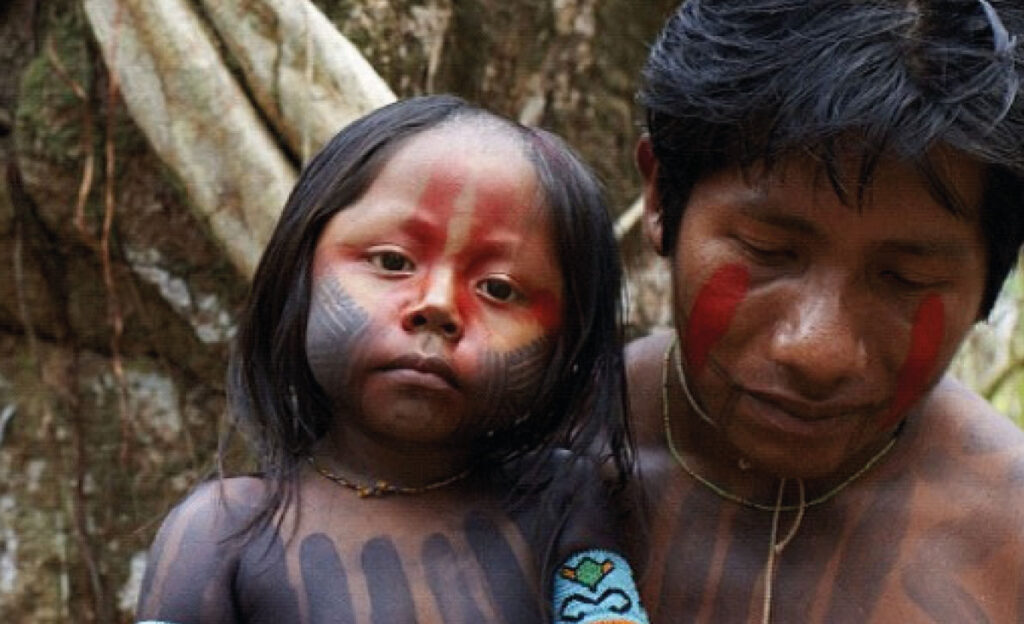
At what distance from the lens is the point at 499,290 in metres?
1.72

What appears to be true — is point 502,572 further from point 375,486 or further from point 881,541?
point 881,541

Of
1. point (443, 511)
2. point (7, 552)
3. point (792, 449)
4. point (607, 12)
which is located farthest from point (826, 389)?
point (7, 552)

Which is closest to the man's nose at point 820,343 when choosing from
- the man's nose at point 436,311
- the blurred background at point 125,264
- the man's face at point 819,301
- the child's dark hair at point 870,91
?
the man's face at point 819,301

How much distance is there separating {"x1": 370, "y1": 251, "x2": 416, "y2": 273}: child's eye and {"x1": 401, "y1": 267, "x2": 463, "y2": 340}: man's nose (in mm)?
33

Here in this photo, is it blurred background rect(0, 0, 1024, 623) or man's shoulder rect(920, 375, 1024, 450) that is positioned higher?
man's shoulder rect(920, 375, 1024, 450)

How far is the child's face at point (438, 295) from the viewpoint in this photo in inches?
65.8

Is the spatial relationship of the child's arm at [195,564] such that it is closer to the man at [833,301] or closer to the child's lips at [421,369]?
the child's lips at [421,369]

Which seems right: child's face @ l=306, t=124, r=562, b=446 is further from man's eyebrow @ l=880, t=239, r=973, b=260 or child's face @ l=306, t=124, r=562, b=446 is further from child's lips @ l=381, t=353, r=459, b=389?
man's eyebrow @ l=880, t=239, r=973, b=260

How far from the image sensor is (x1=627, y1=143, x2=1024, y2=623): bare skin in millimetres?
1684

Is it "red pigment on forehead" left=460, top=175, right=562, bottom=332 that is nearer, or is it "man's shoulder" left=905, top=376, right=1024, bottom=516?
"red pigment on forehead" left=460, top=175, right=562, bottom=332

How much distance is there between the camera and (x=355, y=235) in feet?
5.67

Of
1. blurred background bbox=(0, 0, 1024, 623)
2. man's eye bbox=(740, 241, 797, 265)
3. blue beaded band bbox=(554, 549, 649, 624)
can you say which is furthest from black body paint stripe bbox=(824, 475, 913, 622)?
blurred background bbox=(0, 0, 1024, 623)

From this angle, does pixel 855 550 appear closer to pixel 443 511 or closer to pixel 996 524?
pixel 996 524

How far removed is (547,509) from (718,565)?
23 centimetres
